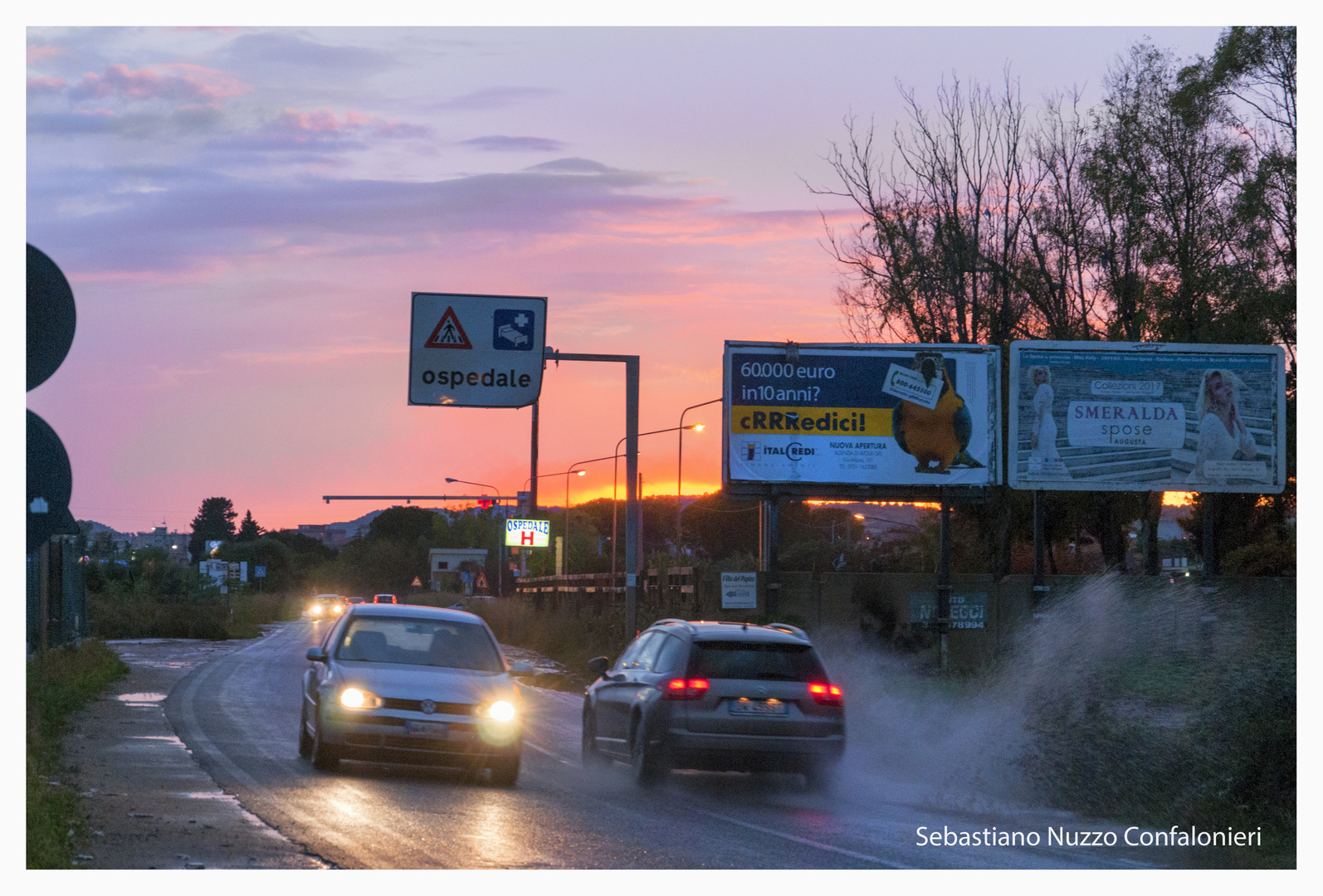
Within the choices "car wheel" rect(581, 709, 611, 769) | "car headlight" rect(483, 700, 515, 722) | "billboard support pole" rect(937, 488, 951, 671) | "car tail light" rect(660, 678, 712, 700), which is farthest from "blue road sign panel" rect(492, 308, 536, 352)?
"car tail light" rect(660, 678, 712, 700)

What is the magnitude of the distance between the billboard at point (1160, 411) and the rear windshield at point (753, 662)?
13.3 meters

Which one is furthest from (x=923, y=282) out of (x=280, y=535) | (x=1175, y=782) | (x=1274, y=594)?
(x=280, y=535)

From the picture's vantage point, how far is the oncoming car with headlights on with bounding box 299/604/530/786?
45.1 ft

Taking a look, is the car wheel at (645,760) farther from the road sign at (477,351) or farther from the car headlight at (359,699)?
the road sign at (477,351)

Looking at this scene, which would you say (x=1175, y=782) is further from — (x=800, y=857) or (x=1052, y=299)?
(x=1052, y=299)

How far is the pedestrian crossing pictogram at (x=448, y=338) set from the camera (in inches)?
979

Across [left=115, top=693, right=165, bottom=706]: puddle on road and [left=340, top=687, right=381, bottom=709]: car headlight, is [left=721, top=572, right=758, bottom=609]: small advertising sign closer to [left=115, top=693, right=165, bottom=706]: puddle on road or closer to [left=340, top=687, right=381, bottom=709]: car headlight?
[left=115, top=693, right=165, bottom=706]: puddle on road

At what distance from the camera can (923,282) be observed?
41.0m

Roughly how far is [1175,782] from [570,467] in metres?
66.2

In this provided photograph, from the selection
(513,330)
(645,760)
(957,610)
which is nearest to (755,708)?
(645,760)

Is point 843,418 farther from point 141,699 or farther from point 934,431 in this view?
point 141,699

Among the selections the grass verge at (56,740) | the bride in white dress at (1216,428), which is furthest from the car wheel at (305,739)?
the bride in white dress at (1216,428)

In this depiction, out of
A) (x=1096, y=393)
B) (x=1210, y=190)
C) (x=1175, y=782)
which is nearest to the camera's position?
(x=1175, y=782)

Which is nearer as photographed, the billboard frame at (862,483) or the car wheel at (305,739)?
the car wheel at (305,739)
